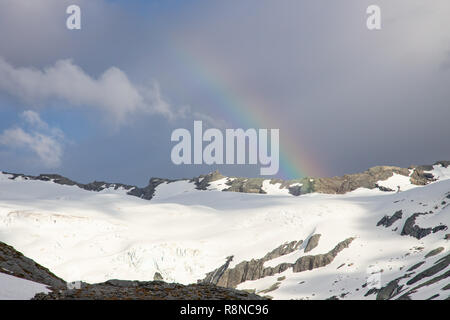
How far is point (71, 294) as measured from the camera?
15.6m

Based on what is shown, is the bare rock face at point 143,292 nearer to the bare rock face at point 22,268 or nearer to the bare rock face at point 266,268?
the bare rock face at point 22,268

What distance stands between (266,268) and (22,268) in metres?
126

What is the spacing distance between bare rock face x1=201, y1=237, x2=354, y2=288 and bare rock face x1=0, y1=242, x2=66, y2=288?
114730mm

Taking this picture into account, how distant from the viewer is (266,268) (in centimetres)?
14162

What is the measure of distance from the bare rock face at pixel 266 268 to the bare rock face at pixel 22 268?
114730 mm

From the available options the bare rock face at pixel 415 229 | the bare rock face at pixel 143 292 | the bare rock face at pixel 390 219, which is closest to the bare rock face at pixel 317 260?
the bare rock face at pixel 415 229

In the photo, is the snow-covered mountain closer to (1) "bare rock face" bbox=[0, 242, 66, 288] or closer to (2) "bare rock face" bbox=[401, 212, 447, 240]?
(2) "bare rock face" bbox=[401, 212, 447, 240]

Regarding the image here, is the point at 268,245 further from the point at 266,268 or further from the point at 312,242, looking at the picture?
the point at 312,242

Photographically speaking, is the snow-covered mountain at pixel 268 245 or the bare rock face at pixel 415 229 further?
the bare rock face at pixel 415 229

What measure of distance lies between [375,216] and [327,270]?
44845mm

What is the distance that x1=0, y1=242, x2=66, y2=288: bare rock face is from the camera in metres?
20.0

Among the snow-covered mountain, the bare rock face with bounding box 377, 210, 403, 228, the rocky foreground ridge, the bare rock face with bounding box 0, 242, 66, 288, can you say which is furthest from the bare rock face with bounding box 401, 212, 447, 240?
the bare rock face with bounding box 0, 242, 66, 288

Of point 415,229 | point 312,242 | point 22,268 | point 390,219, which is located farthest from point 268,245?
point 22,268

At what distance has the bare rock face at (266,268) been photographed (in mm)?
134500
